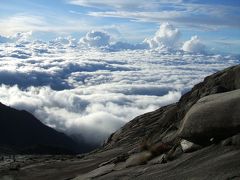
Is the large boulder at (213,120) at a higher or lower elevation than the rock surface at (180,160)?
higher

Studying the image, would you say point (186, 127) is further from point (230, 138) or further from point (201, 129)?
point (230, 138)

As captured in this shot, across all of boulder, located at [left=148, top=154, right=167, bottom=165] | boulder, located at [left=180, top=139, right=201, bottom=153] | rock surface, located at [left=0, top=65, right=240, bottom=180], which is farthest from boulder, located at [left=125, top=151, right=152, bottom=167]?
boulder, located at [left=180, top=139, right=201, bottom=153]

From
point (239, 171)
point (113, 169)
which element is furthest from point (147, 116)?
point (239, 171)

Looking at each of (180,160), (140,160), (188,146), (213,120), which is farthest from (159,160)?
(213,120)

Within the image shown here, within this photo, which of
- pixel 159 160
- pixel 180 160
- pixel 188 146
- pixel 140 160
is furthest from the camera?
pixel 140 160

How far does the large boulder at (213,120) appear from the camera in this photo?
1814cm

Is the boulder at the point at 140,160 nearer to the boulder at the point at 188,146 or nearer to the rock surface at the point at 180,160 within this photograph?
the rock surface at the point at 180,160

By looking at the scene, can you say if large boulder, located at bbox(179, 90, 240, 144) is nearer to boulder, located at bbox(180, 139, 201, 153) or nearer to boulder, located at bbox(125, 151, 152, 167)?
boulder, located at bbox(180, 139, 201, 153)

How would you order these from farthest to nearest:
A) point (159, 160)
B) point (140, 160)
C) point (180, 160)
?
point (140, 160) < point (159, 160) < point (180, 160)

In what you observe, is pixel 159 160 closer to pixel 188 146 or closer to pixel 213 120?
pixel 188 146

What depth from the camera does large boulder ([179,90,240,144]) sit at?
18.1 metres

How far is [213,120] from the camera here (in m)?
18.8

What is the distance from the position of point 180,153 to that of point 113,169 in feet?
21.3

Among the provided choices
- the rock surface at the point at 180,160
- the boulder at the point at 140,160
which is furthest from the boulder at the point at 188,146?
the boulder at the point at 140,160
